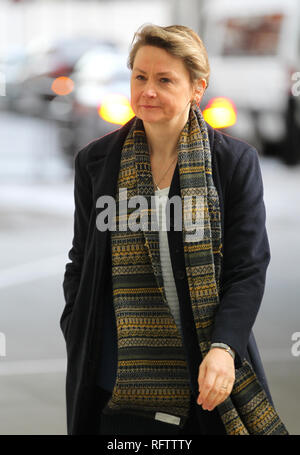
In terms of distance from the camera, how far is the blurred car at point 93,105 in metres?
9.84

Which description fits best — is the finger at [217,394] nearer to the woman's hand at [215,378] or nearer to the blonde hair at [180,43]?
the woman's hand at [215,378]

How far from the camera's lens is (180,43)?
1.88m

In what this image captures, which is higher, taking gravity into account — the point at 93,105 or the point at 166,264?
the point at 93,105

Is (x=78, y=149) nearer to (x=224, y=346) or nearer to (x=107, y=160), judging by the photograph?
(x=107, y=160)

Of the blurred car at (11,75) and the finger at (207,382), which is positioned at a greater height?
the blurred car at (11,75)

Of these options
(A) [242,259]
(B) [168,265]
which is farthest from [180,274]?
(A) [242,259]

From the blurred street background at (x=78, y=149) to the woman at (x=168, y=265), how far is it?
49.7 inches

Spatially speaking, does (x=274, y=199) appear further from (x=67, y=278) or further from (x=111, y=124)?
(x=67, y=278)

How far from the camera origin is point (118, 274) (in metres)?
1.99

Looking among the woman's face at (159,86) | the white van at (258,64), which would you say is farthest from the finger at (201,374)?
the white van at (258,64)

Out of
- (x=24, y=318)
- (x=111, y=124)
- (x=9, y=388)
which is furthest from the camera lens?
(x=111, y=124)

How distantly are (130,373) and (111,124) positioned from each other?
26.4 feet

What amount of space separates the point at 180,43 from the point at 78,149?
8.44 m
